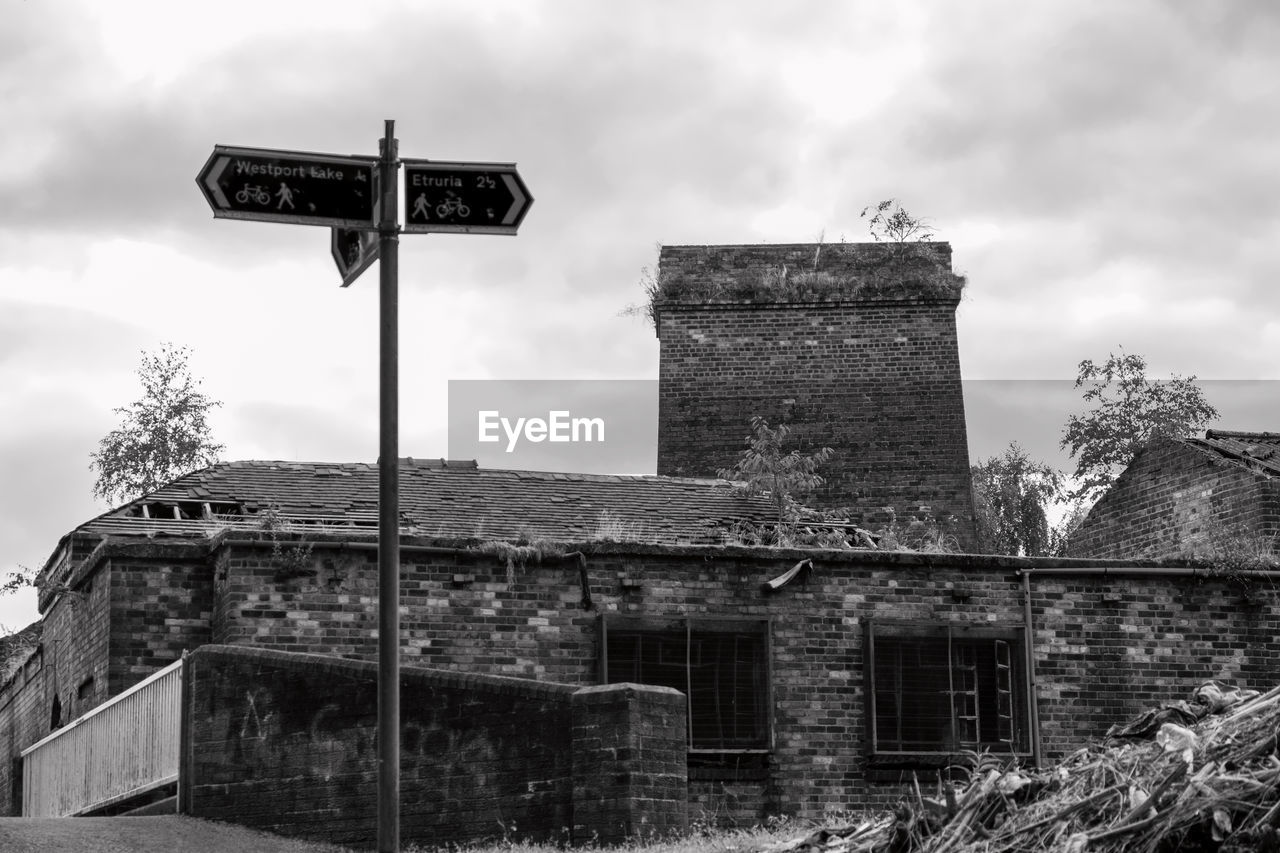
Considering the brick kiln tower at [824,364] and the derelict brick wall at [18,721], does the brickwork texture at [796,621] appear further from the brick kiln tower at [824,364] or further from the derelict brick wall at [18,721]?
the brick kiln tower at [824,364]

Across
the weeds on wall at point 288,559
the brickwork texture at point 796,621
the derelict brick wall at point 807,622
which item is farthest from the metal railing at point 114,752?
the weeds on wall at point 288,559

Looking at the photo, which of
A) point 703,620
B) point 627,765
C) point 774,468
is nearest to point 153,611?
point 703,620

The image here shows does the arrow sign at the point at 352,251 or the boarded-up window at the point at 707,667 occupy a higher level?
the arrow sign at the point at 352,251

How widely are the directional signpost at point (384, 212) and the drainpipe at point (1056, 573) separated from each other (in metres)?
10.9

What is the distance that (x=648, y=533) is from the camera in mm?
20578

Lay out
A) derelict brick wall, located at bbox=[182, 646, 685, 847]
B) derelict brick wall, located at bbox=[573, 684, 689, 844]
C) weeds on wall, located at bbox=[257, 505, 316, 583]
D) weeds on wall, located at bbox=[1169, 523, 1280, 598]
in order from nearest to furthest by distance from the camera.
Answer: derelict brick wall, located at bbox=[573, 684, 689, 844] < derelict brick wall, located at bbox=[182, 646, 685, 847] < weeds on wall, located at bbox=[257, 505, 316, 583] < weeds on wall, located at bbox=[1169, 523, 1280, 598]

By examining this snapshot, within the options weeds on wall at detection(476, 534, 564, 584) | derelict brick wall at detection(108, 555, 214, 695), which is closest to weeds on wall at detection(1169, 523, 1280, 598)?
weeds on wall at detection(476, 534, 564, 584)

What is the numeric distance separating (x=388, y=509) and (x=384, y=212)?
1553mm

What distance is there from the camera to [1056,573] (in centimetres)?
1897

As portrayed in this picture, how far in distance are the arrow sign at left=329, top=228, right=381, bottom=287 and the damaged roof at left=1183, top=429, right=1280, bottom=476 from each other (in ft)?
56.9

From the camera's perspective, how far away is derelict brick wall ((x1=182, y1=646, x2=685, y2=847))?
1302cm

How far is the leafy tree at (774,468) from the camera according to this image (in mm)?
23391

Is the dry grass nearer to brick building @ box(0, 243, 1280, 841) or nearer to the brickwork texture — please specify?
brick building @ box(0, 243, 1280, 841)

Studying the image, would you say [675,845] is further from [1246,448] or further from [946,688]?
[1246,448]
